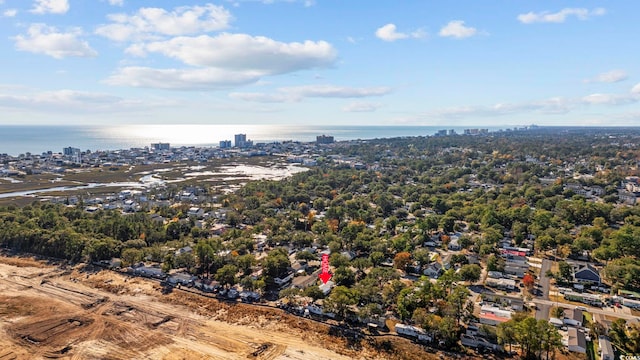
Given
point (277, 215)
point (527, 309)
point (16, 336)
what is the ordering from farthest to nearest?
point (277, 215), point (527, 309), point (16, 336)

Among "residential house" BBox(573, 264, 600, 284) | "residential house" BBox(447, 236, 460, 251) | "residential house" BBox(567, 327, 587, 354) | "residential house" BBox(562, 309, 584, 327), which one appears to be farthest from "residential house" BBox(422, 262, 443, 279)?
"residential house" BBox(567, 327, 587, 354)

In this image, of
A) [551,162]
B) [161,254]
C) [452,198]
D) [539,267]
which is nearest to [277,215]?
[161,254]

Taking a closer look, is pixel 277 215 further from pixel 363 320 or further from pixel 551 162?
pixel 551 162

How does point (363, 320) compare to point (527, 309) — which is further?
point (527, 309)

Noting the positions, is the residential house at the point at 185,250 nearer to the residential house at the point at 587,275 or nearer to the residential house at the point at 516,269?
the residential house at the point at 516,269

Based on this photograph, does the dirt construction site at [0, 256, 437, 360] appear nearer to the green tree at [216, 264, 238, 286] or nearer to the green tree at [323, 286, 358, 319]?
the green tree at [323, 286, 358, 319]

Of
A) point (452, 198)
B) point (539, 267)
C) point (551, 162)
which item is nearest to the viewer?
point (539, 267)
